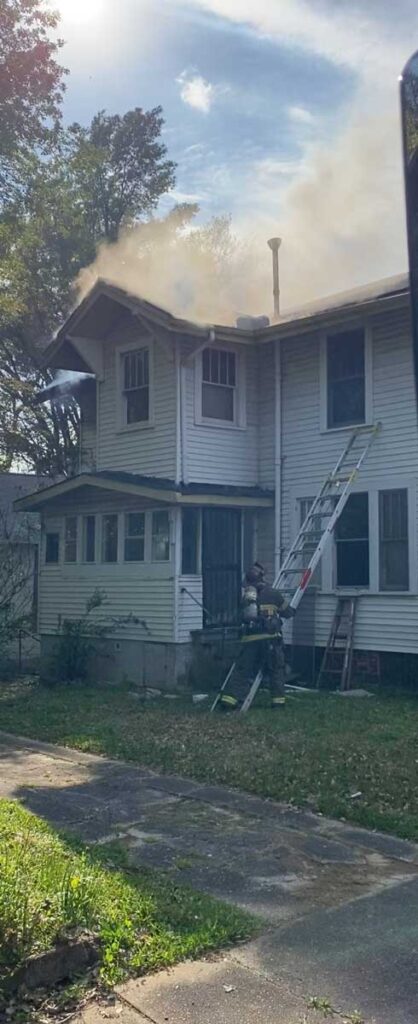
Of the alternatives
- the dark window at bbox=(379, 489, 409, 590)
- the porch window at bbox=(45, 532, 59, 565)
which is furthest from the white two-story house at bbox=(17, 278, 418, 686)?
the porch window at bbox=(45, 532, 59, 565)

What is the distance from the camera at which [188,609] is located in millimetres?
13867

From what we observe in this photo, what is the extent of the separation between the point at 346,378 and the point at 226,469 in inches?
98.3

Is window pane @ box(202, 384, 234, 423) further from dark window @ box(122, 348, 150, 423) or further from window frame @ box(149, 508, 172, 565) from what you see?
window frame @ box(149, 508, 172, 565)

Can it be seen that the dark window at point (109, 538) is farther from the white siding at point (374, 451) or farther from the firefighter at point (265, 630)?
the firefighter at point (265, 630)

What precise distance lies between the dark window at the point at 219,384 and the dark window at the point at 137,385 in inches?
39.6

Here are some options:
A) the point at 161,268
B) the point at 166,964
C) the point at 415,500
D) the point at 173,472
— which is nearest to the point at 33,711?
the point at 173,472

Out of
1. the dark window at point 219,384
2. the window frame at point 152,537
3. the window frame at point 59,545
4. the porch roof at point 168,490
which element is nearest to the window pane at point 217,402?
the dark window at point 219,384

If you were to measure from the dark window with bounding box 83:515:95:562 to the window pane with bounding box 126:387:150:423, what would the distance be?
1.94 metres

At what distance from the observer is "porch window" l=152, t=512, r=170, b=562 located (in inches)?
554

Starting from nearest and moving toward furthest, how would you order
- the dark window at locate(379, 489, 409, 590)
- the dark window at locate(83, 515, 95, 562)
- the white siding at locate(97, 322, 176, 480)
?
the dark window at locate(379, 489, 409, 590) → the white siding at locate(97, 322, 176, 480) → the dark window at locate(83, 515, 95, 562)

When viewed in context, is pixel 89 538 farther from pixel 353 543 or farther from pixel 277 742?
pixel 277 742

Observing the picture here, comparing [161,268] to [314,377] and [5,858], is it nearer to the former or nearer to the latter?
[314,377]

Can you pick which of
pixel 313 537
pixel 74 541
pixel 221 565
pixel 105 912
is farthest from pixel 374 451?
pixel 105 912

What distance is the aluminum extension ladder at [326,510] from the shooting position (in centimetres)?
1329
